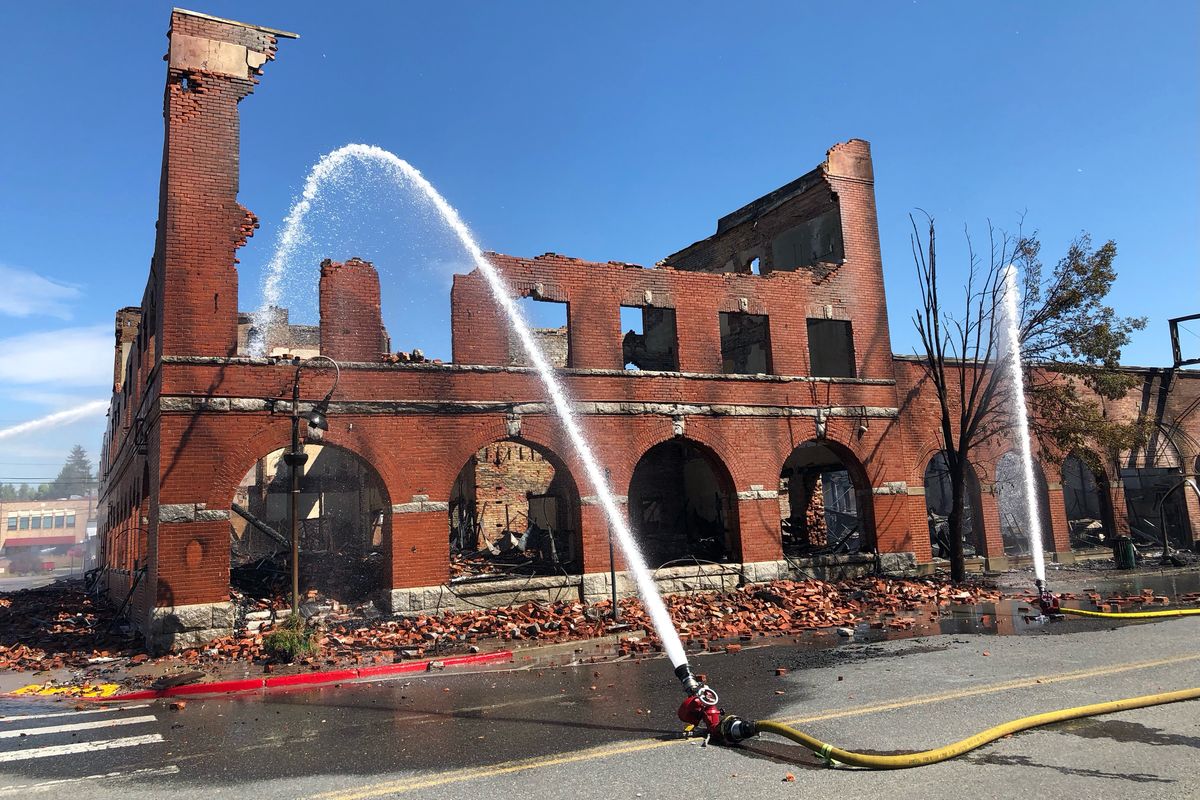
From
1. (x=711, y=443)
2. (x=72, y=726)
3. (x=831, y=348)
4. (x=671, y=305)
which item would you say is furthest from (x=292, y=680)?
(x=831, y=348)

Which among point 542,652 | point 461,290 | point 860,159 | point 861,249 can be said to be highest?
point 860,159

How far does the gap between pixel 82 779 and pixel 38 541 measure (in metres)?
89.2

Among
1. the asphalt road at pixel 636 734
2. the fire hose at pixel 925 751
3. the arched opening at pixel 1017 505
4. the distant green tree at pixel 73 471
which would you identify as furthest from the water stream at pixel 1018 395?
the distant green tree at pixel 73 471

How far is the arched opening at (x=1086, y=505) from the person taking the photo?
25781 mm

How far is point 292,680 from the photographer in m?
11.1

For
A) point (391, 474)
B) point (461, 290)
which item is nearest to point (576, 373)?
point (461, 290)

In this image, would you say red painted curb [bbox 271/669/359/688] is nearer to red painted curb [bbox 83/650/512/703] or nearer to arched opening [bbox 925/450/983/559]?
red painted curb [bbox 83/650/512/703]

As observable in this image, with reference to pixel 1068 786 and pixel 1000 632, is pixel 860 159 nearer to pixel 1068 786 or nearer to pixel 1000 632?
pixel 1000 632

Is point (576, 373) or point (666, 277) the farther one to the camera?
point (666, 277)

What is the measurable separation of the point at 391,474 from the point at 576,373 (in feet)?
15.4

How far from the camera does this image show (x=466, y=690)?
→ 995cm

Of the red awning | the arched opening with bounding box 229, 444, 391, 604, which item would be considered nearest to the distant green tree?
the red awning

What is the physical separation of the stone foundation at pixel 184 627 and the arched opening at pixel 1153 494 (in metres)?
27.8

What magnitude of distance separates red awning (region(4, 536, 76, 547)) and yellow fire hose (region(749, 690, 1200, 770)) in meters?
91.2
